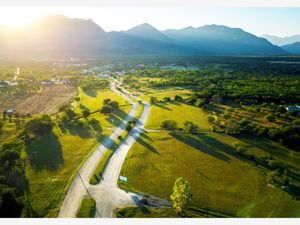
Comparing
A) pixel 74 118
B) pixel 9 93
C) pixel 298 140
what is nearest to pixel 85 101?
pixel 74 118

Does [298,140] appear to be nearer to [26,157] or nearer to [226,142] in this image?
[226,142]

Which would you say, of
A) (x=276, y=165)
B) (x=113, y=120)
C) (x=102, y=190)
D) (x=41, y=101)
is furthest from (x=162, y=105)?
(x=102, y=190)

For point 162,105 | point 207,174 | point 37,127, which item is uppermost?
point 162,105

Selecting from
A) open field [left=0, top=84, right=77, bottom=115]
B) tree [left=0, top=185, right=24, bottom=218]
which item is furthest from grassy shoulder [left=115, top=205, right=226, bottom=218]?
open field [left=0, top=84, right=77, bottom=115]

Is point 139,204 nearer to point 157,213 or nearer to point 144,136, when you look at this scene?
point 157,213

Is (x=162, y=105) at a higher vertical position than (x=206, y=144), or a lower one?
higher

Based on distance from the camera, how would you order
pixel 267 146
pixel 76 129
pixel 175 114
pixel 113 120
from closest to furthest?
pixel 267 146 < pixel 76 129 < pixel 113 120 < pixel 175 114

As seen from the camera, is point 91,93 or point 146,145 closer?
point 146,145
